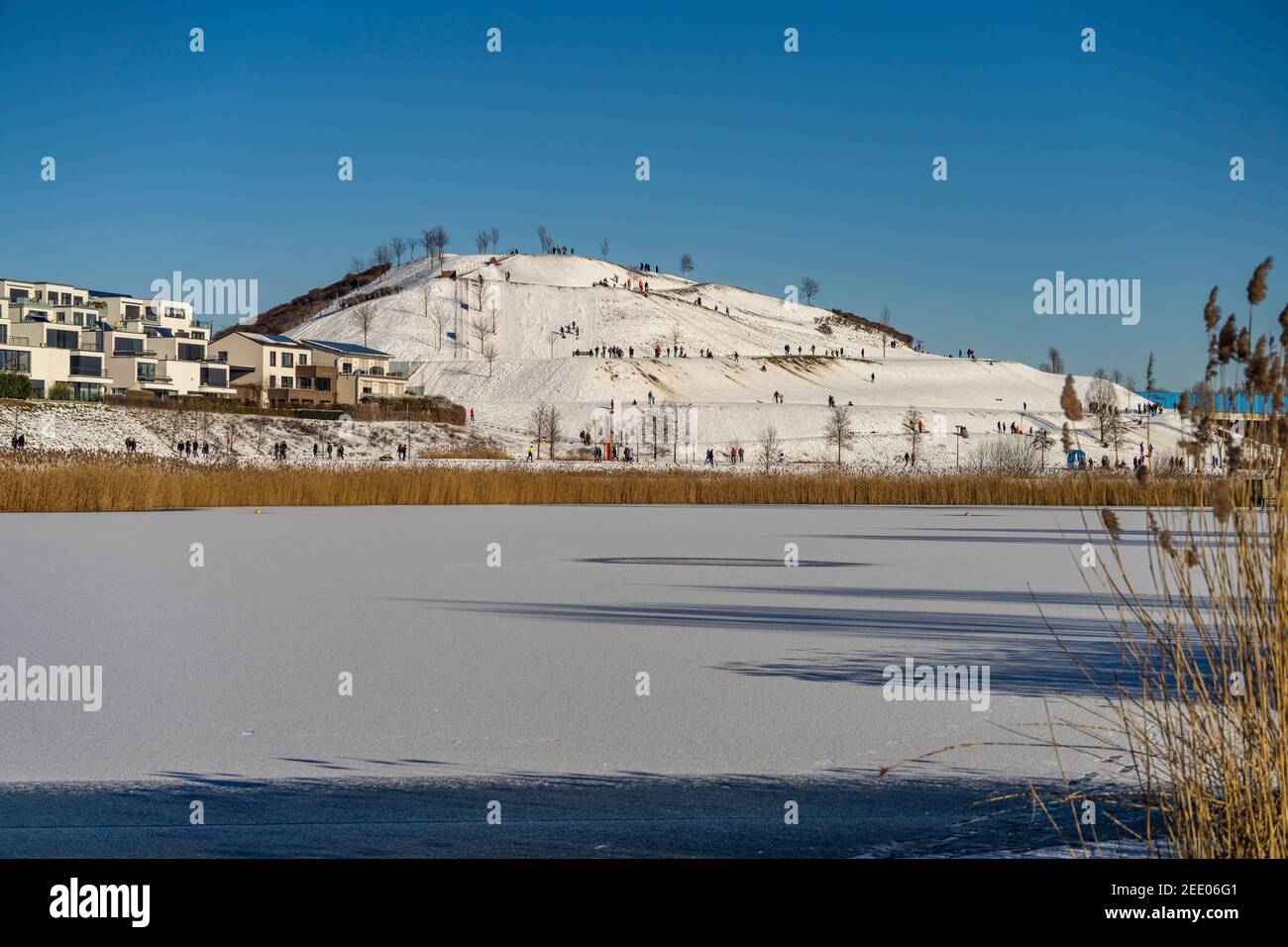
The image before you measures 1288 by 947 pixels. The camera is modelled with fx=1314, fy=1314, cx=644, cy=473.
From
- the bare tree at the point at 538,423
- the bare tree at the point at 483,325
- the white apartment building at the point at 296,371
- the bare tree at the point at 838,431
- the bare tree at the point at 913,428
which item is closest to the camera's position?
the bare tree at the point at 538,423

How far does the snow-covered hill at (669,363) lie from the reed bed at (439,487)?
3896cm

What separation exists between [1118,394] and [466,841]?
11724 cm

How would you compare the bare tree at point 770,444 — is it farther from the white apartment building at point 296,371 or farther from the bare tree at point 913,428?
the white apartment building at point 296,371

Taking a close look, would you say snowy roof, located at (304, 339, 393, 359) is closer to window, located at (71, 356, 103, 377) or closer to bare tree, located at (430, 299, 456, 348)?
window, located at (71, 356, 103, 377)

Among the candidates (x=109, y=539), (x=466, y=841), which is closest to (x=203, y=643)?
(x=466, y=841)

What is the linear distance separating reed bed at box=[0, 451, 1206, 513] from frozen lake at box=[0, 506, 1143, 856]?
10768 mm

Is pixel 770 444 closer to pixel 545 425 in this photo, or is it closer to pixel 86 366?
pixel 545 425

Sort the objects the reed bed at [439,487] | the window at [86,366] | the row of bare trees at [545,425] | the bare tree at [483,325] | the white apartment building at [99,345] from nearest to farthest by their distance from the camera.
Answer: the reed bed at [439,487] < the white apartment building at [99,345] < the window at [86,366] < the row of bare trees at [545,425] < the bare tree at [483,325]

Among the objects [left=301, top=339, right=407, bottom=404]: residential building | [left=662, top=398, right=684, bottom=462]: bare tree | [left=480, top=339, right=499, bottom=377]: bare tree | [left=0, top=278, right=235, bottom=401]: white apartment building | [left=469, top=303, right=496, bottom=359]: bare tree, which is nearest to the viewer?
[left=0, top=278, right=235, bottom=401]: white apartment building

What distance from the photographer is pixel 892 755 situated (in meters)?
5.84

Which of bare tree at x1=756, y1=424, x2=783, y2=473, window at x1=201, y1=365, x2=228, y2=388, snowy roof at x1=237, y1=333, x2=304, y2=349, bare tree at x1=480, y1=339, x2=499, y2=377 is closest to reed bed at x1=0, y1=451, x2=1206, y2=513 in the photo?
bare tree at x1=756, y1=424, x2=783, y2=473

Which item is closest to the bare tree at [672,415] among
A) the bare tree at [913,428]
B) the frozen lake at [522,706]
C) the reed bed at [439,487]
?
the bare tree at [913,428]

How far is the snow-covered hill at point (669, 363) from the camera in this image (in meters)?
88.1

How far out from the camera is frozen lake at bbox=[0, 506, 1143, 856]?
4.76 m
